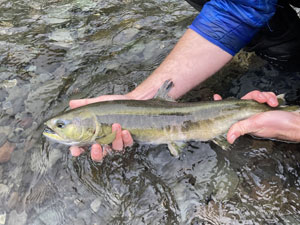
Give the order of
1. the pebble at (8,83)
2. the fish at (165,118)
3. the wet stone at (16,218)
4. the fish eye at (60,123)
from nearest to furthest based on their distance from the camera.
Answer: the fish eye at (60,123) < the fish at (165,118) < the wet stone at (16,218) < the pebble at (8,83)

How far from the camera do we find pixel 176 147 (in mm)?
3734

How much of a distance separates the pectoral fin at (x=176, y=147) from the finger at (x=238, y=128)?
1.91ft

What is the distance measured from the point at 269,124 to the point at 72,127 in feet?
7.13

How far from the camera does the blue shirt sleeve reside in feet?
12.7

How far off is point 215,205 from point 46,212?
6.28ft

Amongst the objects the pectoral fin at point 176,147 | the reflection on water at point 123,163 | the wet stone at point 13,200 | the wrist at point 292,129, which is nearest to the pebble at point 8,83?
the reflection on water at point 123,163

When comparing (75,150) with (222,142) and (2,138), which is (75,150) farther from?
(222,142)

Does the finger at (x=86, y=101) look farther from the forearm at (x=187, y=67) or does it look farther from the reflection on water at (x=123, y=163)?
the reflection on water at (x=123, y=163)

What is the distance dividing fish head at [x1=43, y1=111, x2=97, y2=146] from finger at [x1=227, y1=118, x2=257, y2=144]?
1475mm

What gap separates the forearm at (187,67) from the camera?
13.6ft

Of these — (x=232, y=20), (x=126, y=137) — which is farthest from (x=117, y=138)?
(x=232, y=20)

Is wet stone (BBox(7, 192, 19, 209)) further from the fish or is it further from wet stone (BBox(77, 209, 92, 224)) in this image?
the fish

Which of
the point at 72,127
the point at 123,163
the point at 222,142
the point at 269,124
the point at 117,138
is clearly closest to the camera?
the point at 72,127

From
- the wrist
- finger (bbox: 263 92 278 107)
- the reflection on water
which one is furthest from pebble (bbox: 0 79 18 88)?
the wrist
